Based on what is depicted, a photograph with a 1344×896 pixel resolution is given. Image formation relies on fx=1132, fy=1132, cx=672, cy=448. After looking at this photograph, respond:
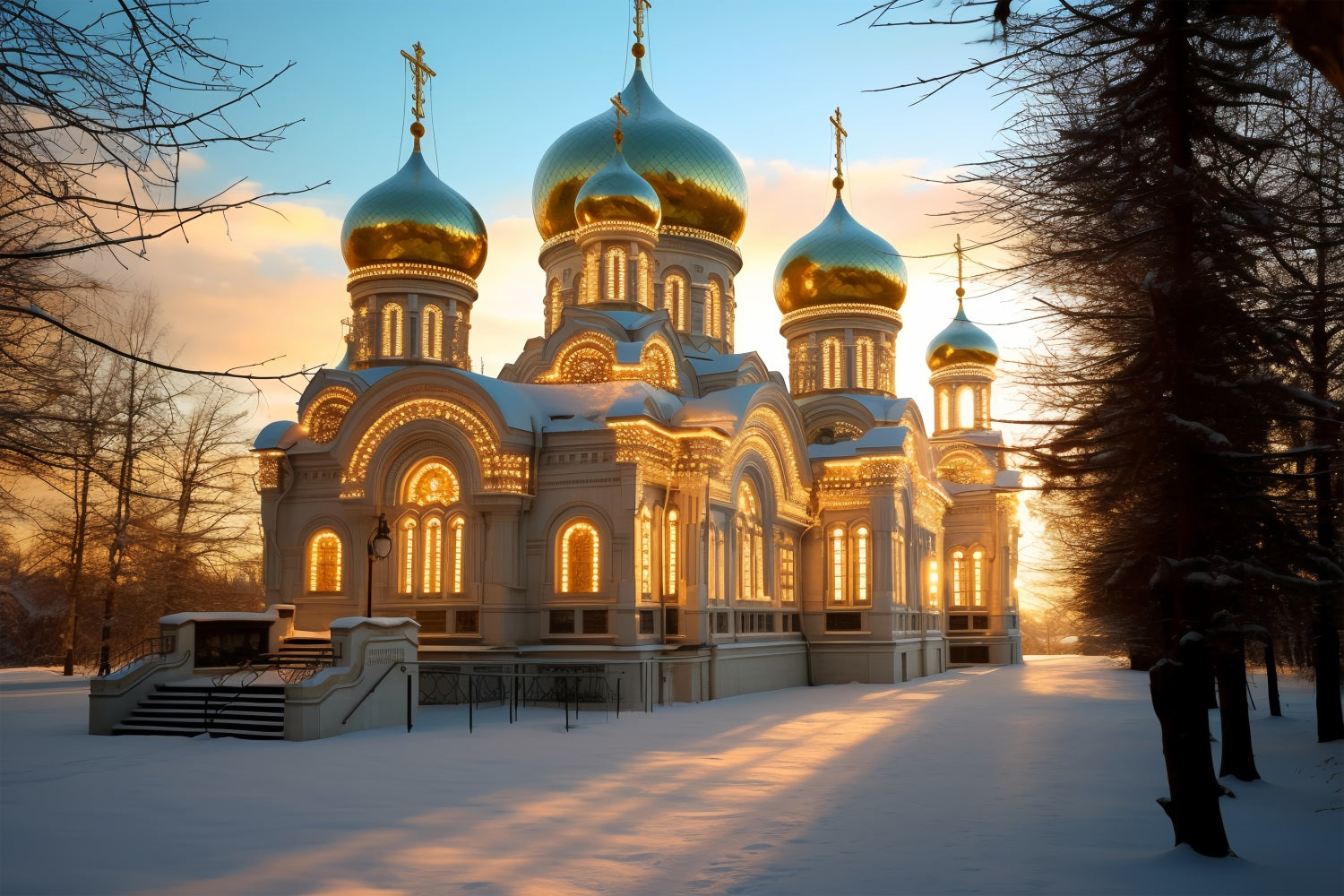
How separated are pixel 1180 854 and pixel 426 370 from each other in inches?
651

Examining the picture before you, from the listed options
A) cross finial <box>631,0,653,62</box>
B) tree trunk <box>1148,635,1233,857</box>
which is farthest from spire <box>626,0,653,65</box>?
tree trunk <box>1148,635,1233,857</box>

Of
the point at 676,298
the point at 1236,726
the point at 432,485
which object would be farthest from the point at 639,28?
the point at 1236,726

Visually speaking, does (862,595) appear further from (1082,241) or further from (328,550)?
(1082,241)

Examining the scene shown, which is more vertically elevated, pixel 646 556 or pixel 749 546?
pixel 749 546

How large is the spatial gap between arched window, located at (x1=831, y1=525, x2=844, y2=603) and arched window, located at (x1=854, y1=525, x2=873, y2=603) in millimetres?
380

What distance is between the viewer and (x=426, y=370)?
21.5m

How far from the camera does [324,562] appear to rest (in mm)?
23438

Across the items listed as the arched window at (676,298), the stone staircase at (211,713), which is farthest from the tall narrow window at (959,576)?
the stone staircase at (211,713)

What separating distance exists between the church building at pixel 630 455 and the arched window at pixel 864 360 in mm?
72

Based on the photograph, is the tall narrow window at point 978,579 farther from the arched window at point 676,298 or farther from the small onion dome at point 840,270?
the arched window at point 676,298

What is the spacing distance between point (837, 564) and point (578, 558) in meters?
9.69

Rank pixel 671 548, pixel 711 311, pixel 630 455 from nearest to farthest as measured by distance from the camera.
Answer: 1. pixel 630 455
2. pixel 671 548
3. pixel 711 311

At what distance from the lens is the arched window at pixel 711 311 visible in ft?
98.1

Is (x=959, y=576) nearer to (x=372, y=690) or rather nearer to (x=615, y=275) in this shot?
(x=615, y=275)
